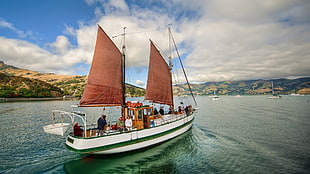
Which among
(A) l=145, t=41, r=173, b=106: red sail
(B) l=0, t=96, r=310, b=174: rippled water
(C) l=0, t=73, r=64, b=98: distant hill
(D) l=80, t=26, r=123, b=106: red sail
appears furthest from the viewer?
(C) l=0, t=73, r=64, b=98: distant hill

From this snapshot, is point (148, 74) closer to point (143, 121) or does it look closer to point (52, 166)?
point (143, 121)

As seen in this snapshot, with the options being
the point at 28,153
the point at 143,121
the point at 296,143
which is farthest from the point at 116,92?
the point at 296,143

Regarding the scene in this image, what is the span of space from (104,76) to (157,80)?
8209mm

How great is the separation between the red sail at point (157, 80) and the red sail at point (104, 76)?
527 cm

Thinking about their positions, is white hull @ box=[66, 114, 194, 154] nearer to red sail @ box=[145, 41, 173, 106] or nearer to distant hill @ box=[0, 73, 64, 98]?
red sail @ box=[145, 41, 173, 106]

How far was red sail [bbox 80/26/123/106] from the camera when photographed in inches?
579

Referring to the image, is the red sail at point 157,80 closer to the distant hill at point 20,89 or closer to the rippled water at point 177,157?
the rippled water at point 177,157

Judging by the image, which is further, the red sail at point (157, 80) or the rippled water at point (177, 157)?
the red sail at point (157, 80)

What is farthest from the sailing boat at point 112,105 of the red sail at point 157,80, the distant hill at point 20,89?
the distant hill at point 20,89

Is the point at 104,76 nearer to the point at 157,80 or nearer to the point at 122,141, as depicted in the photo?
the point at 122,141

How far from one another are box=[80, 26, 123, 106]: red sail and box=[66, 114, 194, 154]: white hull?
4.01m

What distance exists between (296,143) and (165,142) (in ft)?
47.2

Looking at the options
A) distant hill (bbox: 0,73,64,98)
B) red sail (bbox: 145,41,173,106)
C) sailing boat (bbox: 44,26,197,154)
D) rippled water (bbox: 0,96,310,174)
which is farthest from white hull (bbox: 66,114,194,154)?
distant hill (bbox: 0,73,64,98)

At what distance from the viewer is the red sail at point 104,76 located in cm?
1470
